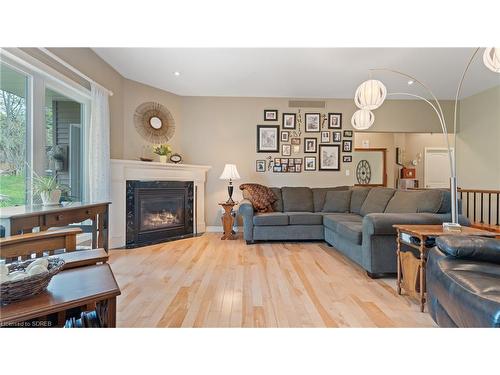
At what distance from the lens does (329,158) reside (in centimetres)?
566

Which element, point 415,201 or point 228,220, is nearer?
point 415,201

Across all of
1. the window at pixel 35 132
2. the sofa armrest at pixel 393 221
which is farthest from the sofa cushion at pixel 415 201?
the window at pixel 35 132

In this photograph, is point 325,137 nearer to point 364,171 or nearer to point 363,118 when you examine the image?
point 363,118

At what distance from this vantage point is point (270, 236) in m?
4.48

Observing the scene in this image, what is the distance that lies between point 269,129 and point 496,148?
14.0 feet

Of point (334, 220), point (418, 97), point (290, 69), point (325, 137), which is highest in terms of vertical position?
point (290, 69)

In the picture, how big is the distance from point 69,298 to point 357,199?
4528 millimetres

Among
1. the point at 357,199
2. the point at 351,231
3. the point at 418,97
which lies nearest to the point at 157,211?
the point at 351,231

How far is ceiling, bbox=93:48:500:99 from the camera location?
363cm

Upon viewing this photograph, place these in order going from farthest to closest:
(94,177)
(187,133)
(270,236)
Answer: (187,133), (270,236), (94,177)

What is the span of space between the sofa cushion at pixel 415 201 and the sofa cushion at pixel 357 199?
739 millimetres

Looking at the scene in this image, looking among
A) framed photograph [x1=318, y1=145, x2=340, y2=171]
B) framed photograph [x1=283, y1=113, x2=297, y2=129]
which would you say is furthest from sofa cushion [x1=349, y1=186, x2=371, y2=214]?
framed photograph [x1=283, y1=113, x2=297, y2=129]
